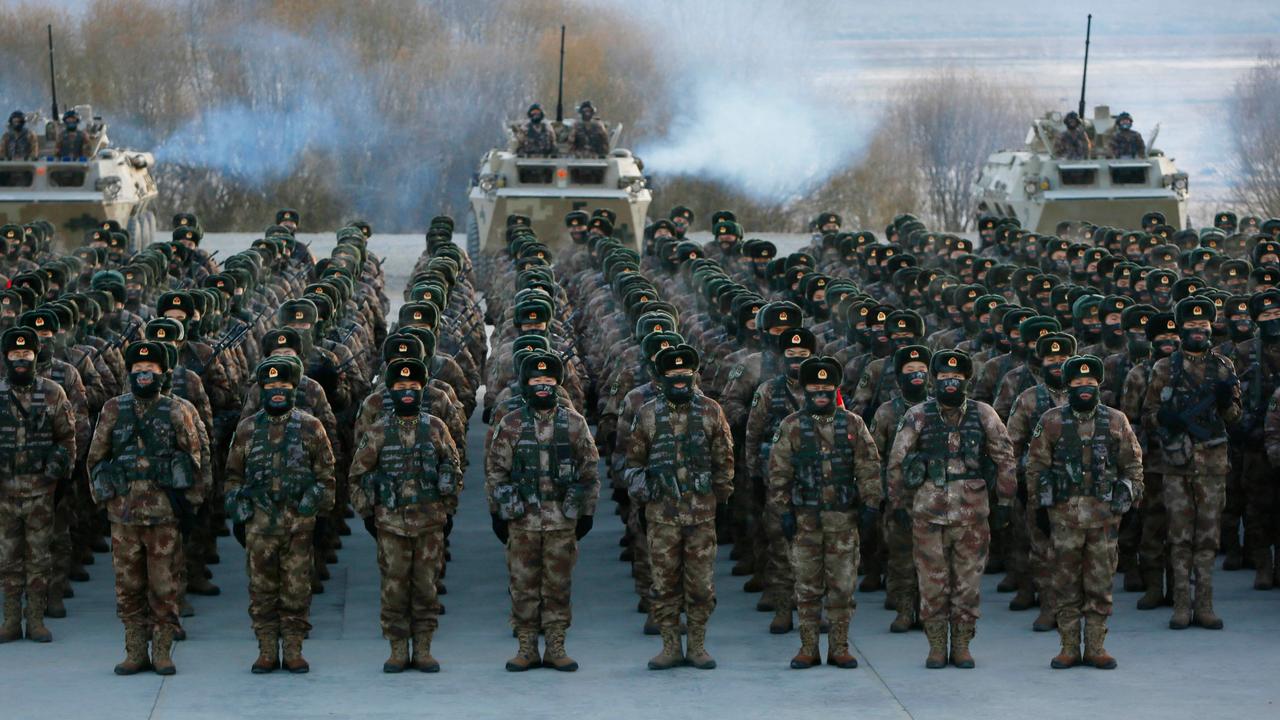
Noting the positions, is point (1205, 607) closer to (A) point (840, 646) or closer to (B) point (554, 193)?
(A) point (840, 646)

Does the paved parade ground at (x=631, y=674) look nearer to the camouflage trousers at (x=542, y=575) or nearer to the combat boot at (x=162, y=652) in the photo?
the combat boot at (x=162, y=652)

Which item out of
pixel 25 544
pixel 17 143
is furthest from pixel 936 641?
pixel 17 143

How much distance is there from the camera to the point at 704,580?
479 inches

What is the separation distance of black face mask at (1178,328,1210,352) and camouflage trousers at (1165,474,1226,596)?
74cm

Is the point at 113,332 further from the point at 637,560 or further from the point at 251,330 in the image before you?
the point at 637,560

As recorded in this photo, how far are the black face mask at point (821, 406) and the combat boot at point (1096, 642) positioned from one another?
1630mm

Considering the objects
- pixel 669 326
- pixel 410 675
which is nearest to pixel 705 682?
pixel 410 675

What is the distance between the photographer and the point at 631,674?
12047 millimetres

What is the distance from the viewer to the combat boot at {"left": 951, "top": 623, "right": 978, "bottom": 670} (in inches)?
475

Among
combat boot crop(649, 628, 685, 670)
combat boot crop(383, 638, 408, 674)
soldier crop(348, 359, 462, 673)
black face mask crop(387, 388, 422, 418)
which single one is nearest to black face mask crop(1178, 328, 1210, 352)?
combat boot crop(649, 628, 685, 670)

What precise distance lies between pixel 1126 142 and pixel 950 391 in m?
19.3

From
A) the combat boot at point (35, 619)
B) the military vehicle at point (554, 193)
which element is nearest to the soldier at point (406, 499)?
the combat boot at point (35, 619)

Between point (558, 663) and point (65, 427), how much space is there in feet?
Answer: 9.70

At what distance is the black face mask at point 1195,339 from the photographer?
1334cm
